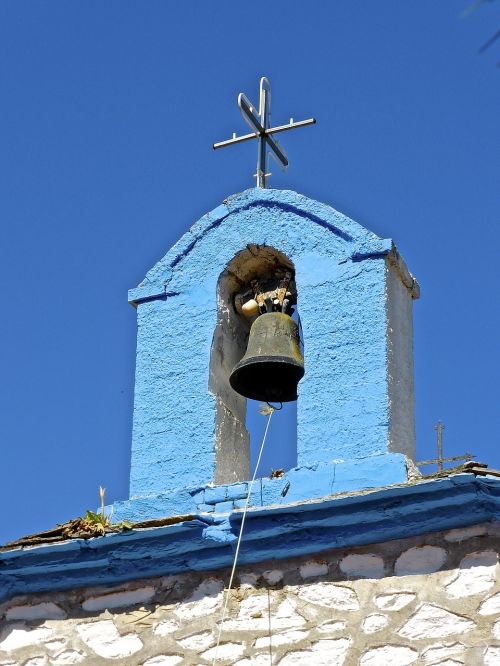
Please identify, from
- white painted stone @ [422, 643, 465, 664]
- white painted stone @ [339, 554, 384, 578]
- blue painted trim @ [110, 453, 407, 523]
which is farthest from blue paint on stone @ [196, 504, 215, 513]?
white painted stone @ [422, 643, 465, 664]

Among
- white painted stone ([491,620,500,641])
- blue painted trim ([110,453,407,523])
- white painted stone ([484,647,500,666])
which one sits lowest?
white painted stone ([484,647,500,666])

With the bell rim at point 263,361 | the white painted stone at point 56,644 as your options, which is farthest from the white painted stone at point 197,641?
the bell rim at point 263,361

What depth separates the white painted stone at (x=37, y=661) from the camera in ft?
17.3

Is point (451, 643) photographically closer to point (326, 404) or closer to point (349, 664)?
point (349, 664)

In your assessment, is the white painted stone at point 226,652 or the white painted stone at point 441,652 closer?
the white painted stone at point 441,652

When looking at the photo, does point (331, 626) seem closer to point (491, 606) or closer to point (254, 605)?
point (254, 605)

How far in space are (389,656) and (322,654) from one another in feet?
0.80

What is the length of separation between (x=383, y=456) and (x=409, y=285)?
970 mm

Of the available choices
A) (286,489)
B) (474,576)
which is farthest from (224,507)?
(474,576)

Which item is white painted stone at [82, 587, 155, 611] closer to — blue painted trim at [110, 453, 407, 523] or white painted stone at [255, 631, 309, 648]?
blue painted trim at [110, 453, 407, 523]

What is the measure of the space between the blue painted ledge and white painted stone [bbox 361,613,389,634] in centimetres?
28

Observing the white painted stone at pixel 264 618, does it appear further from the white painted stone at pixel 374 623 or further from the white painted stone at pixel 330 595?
the white painted stone at pixel 374 623

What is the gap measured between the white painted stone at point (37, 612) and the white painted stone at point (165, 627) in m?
0.43

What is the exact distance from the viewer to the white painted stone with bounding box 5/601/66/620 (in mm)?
5379
